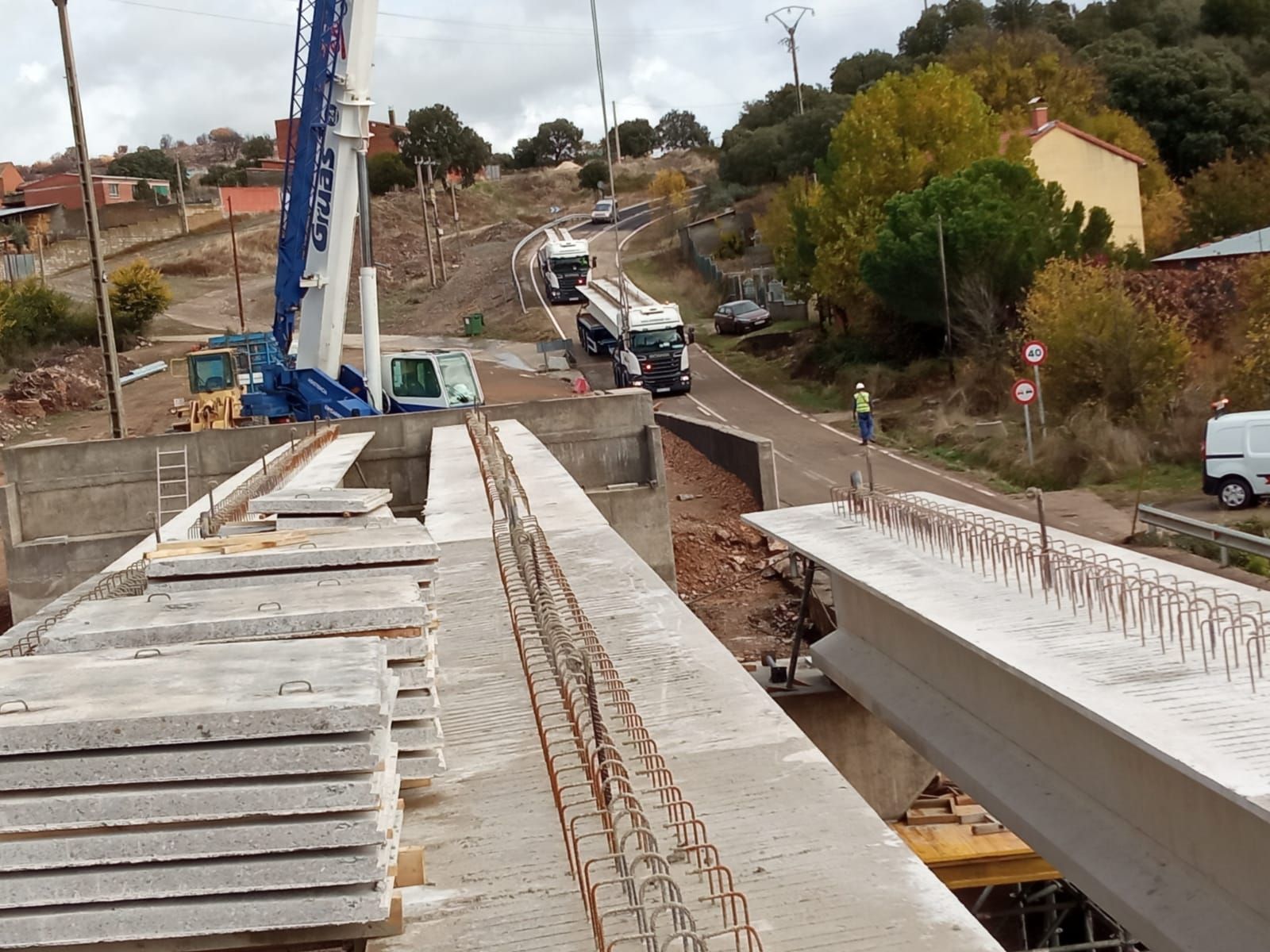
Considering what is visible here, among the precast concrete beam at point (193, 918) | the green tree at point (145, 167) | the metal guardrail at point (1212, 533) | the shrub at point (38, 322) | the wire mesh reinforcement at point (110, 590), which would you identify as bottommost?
the metal guardrail at point (1212, 533)

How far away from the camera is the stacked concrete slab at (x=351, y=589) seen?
268 inches

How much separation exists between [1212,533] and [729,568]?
8055mm

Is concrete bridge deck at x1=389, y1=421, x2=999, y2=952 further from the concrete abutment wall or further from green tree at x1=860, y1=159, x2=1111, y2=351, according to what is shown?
green tree at x1=860, y1=159, x2=1111, y2=351

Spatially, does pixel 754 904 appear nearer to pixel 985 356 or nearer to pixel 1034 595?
pixel 1034 595

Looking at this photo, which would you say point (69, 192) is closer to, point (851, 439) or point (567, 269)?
point (567, 269)

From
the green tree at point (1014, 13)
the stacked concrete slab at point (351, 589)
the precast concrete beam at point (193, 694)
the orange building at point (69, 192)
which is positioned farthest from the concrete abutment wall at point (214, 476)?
the orange building at point (69, 192)

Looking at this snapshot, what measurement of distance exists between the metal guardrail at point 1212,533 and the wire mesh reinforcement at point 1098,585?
4245 mm

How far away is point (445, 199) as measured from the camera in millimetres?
101875

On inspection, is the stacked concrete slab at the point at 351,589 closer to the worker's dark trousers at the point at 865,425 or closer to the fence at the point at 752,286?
the worker's dark trousers at the point at 865,425

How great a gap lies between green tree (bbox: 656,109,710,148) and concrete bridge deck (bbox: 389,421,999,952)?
145 metres

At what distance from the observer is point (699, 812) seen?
6707mm

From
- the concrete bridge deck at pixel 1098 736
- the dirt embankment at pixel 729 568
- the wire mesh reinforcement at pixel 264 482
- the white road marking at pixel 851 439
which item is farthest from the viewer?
the white road marking at pixel 851 439

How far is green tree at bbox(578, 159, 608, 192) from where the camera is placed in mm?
110188

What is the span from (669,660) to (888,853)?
134 inches
